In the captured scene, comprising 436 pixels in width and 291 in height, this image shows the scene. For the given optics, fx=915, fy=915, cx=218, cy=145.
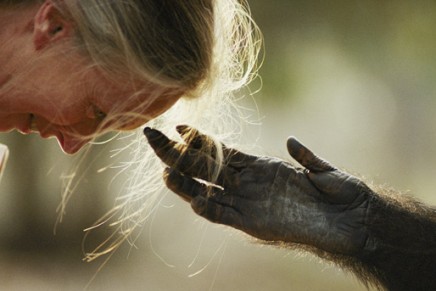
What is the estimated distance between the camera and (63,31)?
6.54ft

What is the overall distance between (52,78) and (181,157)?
0.42 m

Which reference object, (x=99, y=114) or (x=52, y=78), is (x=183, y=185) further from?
(x=52, y=78)

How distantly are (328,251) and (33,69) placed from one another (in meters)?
0.95

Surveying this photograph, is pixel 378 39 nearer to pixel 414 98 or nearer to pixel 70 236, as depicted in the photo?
pixel 414 98

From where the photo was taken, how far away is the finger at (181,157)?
7.35ft

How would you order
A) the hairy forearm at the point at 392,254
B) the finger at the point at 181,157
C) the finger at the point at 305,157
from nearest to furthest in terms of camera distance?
the finger at the point at 181,157 → the finger at the point at 305,157 → the hairy forearm at the point at 392,254

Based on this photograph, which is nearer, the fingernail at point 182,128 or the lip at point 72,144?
the lip at point 72,144

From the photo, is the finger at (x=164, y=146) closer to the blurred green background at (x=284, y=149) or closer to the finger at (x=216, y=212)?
the finger at (x=216, y=212)

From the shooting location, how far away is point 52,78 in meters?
2.01

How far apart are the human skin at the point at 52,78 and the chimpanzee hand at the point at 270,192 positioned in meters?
0.20

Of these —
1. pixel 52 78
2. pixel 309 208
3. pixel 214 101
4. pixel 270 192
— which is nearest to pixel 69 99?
pixel 52 78

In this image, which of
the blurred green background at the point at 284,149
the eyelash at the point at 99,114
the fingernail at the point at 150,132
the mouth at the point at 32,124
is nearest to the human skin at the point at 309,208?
the fingernail at the point at 150,132

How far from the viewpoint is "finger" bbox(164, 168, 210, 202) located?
89.0 inches

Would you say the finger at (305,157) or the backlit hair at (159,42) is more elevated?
the backlit hair at (159,42)
